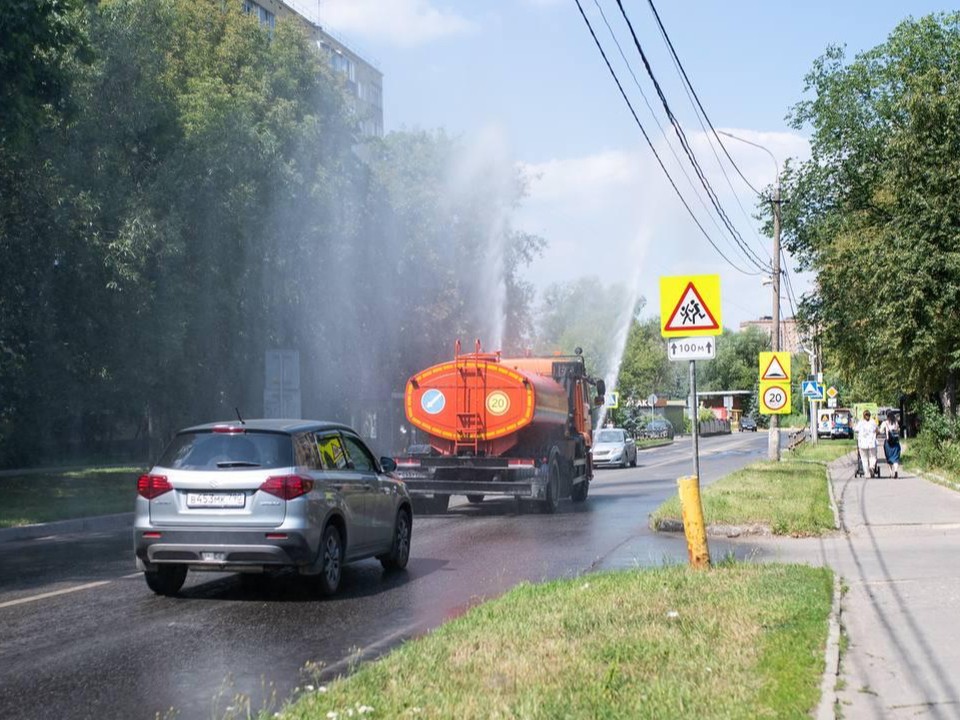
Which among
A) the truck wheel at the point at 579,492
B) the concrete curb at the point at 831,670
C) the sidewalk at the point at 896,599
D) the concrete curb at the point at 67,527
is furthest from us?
the truck wheel at the point at 579,492

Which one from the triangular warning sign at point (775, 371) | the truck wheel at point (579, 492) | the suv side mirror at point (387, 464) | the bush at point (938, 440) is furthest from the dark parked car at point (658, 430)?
the suv side mirror at point (387, 464)

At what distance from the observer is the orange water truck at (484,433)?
20391mm

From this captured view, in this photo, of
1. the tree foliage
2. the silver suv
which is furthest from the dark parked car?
the silver suv

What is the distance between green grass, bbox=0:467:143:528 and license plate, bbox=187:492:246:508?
9669 mm

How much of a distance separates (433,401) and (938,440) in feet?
53.6

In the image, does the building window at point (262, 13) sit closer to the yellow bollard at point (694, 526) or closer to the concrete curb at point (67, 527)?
the concrete curb at point (67, 527)

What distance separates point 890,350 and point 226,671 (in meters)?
27.7

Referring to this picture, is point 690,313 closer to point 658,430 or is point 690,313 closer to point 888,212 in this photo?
point 888,212

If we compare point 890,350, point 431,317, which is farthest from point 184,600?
point 431,317

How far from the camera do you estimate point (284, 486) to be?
10297 millimetres

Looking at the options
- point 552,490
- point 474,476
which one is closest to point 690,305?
point 474,476

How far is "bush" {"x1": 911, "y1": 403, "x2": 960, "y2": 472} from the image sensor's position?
27.9 metres

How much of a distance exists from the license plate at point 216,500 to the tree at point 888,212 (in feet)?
75.1

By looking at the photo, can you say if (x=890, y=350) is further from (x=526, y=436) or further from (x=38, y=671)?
(x=38, y=671)
